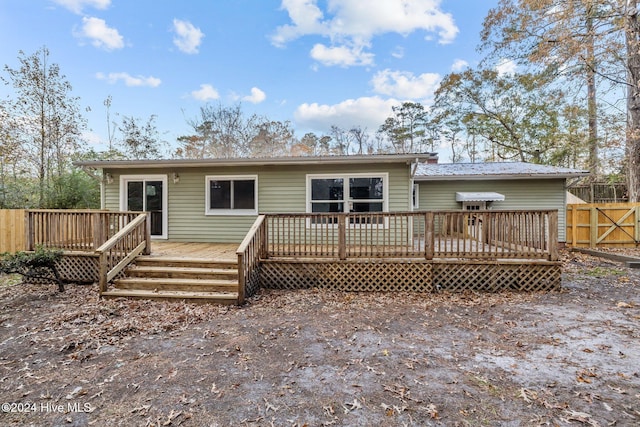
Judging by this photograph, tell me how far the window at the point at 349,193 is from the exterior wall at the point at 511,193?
4.15 metres

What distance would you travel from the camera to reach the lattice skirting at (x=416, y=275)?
599cm

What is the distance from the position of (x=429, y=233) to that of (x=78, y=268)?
24.2 feet

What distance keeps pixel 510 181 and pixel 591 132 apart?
34.8 feet

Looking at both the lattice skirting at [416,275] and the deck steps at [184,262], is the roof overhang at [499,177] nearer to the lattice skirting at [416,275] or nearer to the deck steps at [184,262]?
the lattice skirting at [416,275]

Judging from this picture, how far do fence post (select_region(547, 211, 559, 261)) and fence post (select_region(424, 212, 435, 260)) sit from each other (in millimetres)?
2177

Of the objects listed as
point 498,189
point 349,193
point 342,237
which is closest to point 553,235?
point 342,237

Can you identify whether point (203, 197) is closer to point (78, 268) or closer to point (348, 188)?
point (78, 268)

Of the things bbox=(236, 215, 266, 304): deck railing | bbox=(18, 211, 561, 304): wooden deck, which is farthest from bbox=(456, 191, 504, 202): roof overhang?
bbox=(236, 215, 266, 304): deck railing

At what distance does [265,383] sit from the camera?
2885 millimetres

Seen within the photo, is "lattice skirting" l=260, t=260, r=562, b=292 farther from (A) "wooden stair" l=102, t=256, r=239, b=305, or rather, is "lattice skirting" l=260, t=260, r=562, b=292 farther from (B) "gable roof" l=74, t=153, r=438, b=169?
(B) "gable roof" l=74, t=153, r=438, b=169

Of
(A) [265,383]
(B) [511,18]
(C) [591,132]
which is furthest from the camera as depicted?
(C) [591,132]

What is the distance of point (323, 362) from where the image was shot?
130 inches

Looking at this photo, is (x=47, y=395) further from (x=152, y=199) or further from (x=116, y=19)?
(x=116, y=19)

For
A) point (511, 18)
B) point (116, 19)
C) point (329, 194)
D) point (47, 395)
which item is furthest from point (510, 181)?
point (116, 19)
